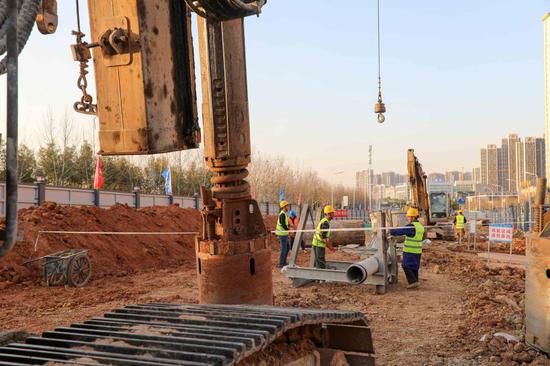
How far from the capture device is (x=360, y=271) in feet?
34.8

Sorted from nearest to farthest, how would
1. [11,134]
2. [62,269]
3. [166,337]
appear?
[11,134], [166,337], [62,269]

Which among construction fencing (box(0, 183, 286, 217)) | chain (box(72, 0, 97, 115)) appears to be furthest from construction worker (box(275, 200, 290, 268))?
chain (box(72, 0, 97, 115))

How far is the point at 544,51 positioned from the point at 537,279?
4840 cm

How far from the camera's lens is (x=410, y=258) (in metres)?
11.2

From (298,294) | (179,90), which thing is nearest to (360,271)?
(298,294)

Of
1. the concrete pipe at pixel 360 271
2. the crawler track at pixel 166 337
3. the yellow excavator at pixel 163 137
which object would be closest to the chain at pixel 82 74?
the yellow excavator at pixel 163 137

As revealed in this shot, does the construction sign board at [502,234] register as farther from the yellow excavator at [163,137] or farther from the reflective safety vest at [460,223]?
the yellow excavator at [163,137]

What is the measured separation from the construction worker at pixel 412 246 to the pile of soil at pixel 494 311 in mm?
1100

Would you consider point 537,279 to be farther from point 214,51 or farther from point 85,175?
point 85,175

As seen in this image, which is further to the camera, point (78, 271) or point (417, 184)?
point (417, 184)

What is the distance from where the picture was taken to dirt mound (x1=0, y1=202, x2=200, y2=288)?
13352 mm

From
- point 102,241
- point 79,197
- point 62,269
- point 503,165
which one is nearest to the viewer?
point 62,269

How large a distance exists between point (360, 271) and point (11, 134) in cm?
917

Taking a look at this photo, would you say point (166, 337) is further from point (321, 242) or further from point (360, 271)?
point (321, 242)
